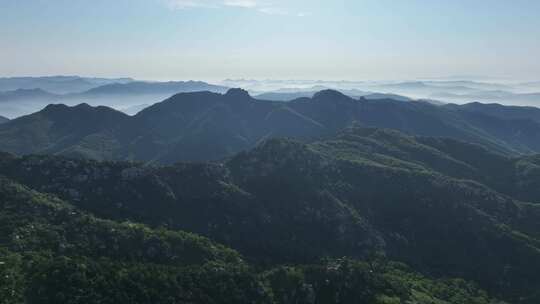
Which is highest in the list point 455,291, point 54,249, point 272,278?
point 54,249

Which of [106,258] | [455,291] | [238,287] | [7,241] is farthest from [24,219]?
[455,291]

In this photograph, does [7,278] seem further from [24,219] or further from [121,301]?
[24,219]

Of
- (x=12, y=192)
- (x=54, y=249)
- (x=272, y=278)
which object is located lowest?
(x=272, y=278)

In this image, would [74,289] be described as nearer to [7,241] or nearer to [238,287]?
[7,241]

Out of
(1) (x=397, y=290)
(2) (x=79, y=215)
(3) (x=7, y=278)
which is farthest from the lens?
(2) (x=79, y=215)

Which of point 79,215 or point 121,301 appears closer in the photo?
point 121,301

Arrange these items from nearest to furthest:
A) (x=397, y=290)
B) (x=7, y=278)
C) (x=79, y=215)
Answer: (x=7, y=278) < (x=397, y=290) < (x=79, y=215)

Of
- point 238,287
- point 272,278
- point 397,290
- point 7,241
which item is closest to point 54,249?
point 7,241

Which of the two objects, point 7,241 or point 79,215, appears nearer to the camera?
point 7,241

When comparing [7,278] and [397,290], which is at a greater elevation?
[7,278]
